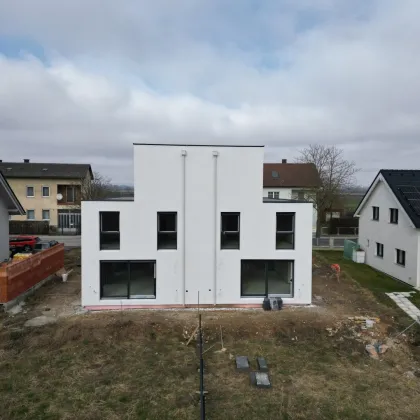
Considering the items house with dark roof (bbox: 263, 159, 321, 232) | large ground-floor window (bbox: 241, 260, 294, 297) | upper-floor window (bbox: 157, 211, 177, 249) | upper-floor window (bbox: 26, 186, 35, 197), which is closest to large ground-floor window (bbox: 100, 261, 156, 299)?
upper-floor window (bbox: 157, 211, 177, 249)

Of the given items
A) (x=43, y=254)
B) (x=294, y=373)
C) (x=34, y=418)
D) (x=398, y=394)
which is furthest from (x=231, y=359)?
(x=43, y=254)

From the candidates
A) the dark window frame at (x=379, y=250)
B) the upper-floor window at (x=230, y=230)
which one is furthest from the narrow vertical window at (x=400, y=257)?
the upper-floor window at (x=230, y=230)

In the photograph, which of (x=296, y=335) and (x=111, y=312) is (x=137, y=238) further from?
(x=296, y=335)

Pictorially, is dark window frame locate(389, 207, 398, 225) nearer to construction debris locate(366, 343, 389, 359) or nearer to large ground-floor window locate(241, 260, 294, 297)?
large ground-floor window locate(241, 260, 294, 297)

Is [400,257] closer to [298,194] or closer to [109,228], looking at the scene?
[109,228]

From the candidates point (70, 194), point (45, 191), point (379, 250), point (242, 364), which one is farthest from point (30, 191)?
point (242, 364)

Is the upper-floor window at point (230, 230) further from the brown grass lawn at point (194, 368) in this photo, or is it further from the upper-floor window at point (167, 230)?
the brown grass lawn at point (194, 368)
